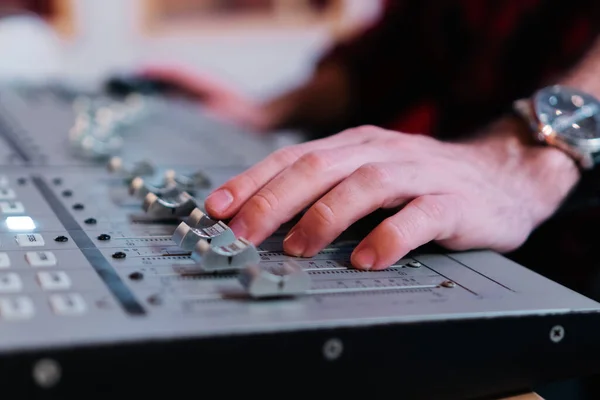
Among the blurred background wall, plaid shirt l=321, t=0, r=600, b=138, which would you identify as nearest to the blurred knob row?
plaid shirt l=321, t=0, r=600, b=138

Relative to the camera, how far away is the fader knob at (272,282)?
0.48 meters

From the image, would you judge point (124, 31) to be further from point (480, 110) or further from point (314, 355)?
point (314, 355)

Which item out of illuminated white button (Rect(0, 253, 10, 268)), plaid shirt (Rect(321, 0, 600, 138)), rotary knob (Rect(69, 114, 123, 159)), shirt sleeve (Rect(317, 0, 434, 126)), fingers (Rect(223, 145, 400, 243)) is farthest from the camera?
shirt sleeve (Rect(317, 0, 434, 126))

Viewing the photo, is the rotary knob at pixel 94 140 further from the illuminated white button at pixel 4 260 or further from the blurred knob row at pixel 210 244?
the illuminated white button at pixel 4 260

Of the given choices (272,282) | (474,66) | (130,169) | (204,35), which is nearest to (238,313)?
(272,282)

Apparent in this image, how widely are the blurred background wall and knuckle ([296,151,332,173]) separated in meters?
2.46

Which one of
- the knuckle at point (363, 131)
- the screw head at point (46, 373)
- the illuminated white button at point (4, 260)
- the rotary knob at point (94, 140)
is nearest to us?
the screw head at point (46, 373)

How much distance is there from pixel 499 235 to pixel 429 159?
0.09 metres

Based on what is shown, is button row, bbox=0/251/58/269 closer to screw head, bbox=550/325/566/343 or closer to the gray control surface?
the gray control surface

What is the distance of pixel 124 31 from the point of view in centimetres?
341

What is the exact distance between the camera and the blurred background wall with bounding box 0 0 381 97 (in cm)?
332

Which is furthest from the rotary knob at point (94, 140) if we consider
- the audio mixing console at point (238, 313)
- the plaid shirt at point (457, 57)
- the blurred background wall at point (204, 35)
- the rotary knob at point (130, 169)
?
the blurred background wall at point (204, 35)

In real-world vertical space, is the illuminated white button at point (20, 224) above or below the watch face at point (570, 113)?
below

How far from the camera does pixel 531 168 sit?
31.8 inches
